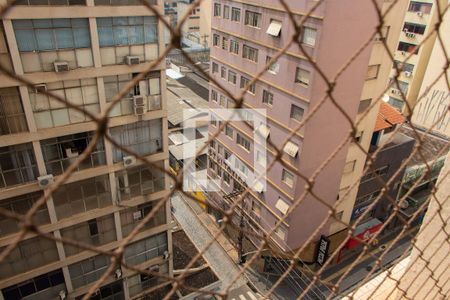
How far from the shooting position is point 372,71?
584cm

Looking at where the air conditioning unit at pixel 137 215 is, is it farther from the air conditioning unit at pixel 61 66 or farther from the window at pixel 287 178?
the window at pixel 287 178

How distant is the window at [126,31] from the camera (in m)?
3.80

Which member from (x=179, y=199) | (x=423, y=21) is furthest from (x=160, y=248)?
(x=423, y=21)

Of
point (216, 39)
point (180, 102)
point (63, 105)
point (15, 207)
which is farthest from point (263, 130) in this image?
point (180, 102)

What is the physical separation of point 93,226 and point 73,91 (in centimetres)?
173

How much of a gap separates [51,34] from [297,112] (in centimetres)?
346

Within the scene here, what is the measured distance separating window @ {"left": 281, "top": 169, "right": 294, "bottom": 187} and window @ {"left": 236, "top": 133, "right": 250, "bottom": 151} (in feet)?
3.40

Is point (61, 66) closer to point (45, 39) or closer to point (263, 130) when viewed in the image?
point (45, 39)

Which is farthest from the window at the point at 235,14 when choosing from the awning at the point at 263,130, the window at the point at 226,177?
the window at the point at 226,177

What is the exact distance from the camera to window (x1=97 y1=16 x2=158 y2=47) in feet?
12.5

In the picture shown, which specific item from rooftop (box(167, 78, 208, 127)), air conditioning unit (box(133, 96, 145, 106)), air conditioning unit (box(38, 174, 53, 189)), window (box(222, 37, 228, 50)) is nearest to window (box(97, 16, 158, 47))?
air conditioning unit (box(133, 96, 145, 106))

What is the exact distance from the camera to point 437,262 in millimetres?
1585

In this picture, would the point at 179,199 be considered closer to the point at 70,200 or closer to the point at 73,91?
the point at 70,200

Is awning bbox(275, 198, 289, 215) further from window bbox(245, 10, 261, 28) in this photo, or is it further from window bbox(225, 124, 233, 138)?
window bbox(245, 10, 261, 28)
